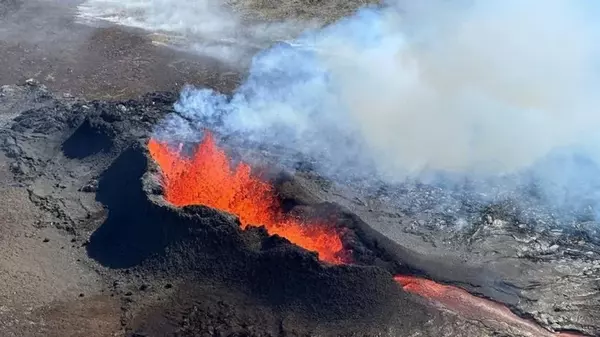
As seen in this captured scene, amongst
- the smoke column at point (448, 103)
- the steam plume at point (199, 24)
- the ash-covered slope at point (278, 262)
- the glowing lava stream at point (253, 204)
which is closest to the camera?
the ash-covered slope at point (278, 262)

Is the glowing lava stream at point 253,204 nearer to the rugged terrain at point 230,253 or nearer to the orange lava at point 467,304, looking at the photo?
the orange lava at point 467,304

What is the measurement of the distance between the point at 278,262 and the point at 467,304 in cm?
391

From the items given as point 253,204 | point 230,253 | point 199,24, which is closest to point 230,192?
point 253,204

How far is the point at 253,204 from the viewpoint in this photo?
15891 millimetres

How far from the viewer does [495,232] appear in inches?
623

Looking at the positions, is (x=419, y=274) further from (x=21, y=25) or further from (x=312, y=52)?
(x=21, y=25)

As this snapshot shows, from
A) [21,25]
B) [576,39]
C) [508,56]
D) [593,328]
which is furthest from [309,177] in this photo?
[21,25]

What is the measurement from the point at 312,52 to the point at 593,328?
624 inches

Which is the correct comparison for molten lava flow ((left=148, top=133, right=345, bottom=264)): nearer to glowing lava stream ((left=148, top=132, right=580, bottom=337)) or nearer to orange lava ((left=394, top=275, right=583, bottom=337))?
glowing lava stream ((left=148, top=132, right=580, bottom=337))

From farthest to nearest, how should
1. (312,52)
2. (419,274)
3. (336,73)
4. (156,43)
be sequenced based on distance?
(156,43)
(312,52)
(336,73)
(419,274)

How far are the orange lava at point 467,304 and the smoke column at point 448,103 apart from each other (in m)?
4.53

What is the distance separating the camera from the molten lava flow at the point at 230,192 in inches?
580

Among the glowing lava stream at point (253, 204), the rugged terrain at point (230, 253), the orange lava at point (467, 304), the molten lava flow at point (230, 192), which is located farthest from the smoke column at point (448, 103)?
the orange lava at point (467, 304)

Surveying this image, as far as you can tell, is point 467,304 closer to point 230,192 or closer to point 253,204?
Answer: point 253,204
